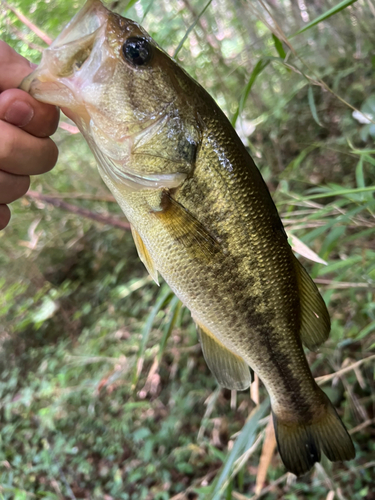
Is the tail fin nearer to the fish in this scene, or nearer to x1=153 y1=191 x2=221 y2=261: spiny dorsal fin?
the fish

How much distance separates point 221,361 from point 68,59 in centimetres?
82

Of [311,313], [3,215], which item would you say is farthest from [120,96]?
[311,313]

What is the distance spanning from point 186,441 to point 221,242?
6.03 feet

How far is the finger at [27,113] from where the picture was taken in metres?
0.64

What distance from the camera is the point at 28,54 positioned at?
244 centimetres

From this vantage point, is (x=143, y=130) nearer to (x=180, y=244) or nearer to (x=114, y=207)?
(x=180, y=244)

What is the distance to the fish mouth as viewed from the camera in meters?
0.63

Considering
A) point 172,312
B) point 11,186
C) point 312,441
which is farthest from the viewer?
point 172,312

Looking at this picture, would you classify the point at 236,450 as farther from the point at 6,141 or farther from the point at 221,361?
the point at 6,141

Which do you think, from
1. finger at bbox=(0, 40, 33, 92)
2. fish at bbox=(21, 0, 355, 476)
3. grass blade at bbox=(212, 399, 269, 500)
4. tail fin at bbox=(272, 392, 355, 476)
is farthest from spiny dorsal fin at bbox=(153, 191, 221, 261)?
grass blade at bbox=(212, 399, 269, 500)

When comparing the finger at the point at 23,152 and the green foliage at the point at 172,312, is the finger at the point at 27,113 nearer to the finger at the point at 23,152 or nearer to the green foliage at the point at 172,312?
the finger at the point at 23,152

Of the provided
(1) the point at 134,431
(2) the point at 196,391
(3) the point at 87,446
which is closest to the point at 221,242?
(2) the point at 196,391

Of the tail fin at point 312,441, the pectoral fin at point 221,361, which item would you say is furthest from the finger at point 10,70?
the tail fin at point 312,441

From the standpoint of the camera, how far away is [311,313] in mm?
847
